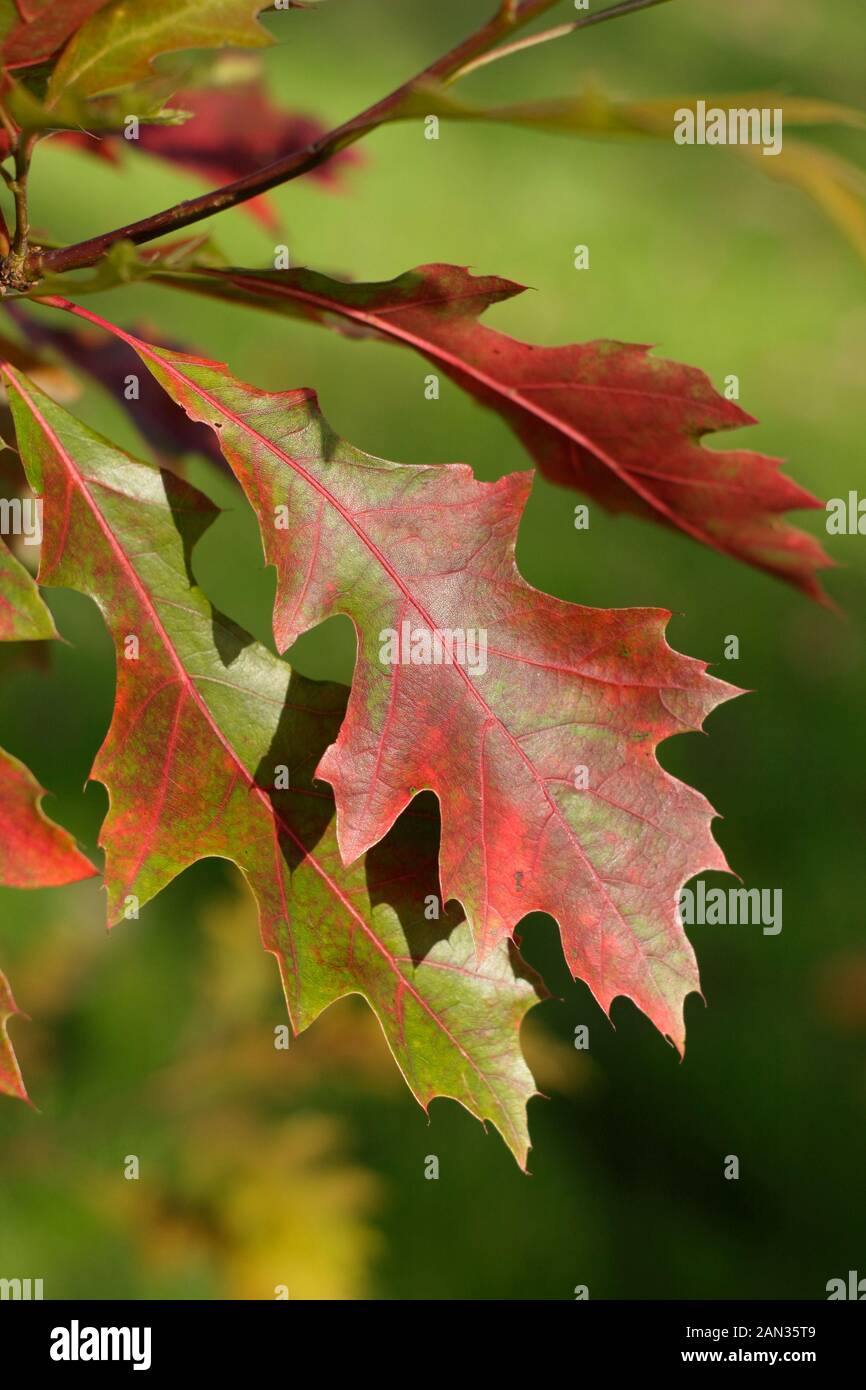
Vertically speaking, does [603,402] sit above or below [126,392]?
below

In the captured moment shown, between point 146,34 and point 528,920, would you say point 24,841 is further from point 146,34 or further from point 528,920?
point 528,920

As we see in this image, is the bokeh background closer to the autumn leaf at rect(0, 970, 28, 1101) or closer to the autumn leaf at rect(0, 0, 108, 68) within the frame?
the autumn leaf at rect(0, 0, 108, 68)

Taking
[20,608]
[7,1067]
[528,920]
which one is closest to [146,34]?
[20,608]

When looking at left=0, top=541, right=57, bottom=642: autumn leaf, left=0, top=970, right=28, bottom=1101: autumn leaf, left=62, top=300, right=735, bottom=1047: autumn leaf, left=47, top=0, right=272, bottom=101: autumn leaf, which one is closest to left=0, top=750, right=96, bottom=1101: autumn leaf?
left=0, top=970, right=28, bottom=1101: autumn leaf

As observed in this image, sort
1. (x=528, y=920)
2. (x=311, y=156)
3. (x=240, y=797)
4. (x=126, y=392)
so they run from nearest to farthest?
1. (x=311, y=156)
2. (x=240, y=797)
3. (x=126, y=392)
4. (x=528, y=920)

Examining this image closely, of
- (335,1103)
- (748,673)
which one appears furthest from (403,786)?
(748,673)
